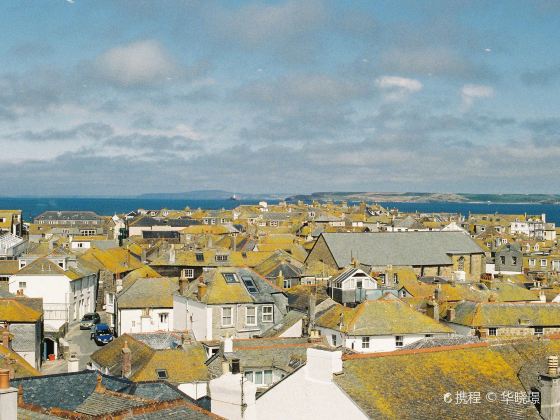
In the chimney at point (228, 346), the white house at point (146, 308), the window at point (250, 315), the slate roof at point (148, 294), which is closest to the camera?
the chimney at point (228, 346)

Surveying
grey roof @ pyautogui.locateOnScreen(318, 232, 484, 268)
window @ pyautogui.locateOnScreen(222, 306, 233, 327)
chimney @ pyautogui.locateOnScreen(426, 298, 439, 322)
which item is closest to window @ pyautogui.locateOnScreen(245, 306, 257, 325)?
window @ pyautogui.locateOnScreen(222, 306, 233, 327)

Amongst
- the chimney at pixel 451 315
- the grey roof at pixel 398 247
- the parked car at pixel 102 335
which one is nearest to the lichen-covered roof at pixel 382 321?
the chimney at pixel 451 315

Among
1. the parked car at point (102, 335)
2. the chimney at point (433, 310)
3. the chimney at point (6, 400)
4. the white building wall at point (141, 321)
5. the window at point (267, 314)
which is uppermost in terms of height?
the chimney at point (6, 400)

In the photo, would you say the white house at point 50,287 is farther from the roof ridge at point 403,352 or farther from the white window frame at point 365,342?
the roof ridge at point 403,352

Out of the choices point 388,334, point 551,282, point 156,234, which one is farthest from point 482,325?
point 156,234

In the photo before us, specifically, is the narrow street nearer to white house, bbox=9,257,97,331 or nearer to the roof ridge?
white house, bbox=9,257,97,331

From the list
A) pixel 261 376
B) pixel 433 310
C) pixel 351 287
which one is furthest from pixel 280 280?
pixel 261 376
